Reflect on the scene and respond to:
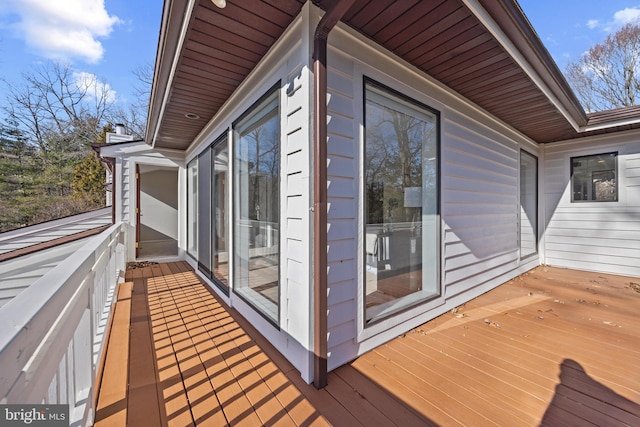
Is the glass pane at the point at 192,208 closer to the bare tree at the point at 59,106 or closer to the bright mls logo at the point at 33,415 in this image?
the bright mls logo at the point at 33,415

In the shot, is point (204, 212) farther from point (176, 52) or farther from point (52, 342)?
point (52, 342)

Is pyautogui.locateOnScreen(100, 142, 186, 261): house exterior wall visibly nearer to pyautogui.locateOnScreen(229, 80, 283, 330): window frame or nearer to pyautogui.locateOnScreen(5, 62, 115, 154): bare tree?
pyautogui.locateOnScreen(229, 80, 283, 330): window frame

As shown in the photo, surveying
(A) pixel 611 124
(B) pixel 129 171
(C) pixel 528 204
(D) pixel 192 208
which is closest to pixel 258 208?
(D) pixel 192 208

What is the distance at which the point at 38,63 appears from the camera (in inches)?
511

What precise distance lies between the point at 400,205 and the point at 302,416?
6.34 ft

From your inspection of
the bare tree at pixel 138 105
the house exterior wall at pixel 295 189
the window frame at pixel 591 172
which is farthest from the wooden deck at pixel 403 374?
the bare tree at pixel 138 105

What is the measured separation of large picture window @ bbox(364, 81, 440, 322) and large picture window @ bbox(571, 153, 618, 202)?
162 inches

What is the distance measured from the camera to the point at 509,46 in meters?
2.20

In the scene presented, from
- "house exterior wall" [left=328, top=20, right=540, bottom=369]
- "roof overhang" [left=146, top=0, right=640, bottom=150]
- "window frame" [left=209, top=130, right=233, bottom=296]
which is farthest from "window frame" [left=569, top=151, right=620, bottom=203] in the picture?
"window frame" [left=209, top=130, right=233, bottom=296]

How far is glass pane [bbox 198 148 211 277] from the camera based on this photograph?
160 inches

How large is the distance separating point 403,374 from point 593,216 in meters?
5.36

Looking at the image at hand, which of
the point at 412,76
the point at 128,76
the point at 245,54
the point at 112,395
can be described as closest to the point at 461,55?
the point at 412,76

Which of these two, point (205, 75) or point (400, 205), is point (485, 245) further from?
point (205, 75)

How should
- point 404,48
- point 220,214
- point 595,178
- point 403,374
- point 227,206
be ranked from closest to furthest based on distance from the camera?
point 403,374, point 404,48, point 227,206, point 220,214, point 595,178
